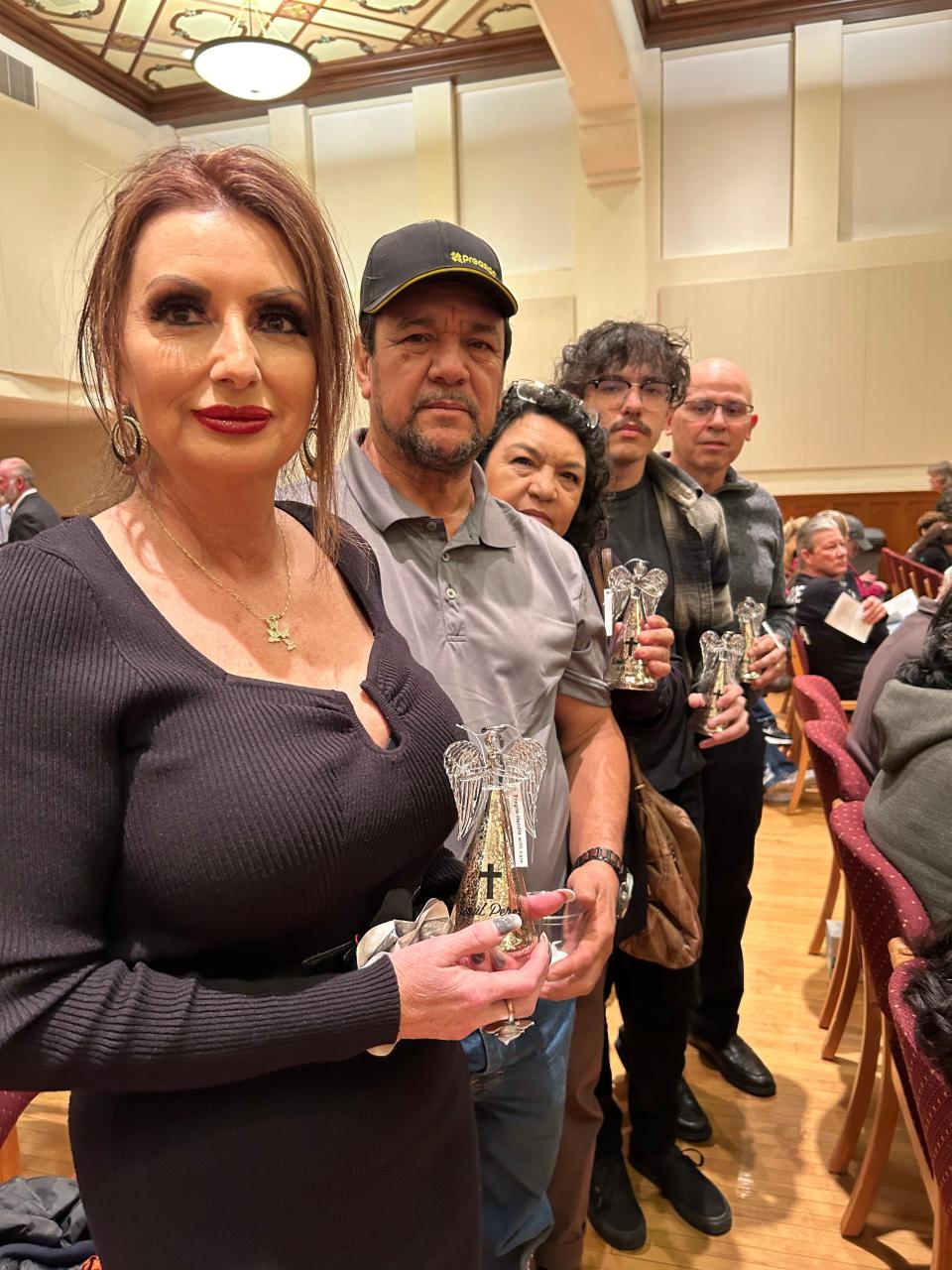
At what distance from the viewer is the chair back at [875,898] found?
4.89 feet

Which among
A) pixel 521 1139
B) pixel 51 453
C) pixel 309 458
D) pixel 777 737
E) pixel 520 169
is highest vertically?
pixel 520 169

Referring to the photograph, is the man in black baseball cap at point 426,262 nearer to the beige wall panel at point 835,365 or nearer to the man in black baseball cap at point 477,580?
the man in black baseball cap at point 477,580

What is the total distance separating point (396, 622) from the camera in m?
1.24

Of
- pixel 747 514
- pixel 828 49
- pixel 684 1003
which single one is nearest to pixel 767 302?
pixel 828 49

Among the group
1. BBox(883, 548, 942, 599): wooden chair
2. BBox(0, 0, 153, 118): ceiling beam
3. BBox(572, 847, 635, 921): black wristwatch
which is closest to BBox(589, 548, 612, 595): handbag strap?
BBox(572, 847, 635, 921): black wristwatch

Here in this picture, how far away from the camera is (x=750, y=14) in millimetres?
7773

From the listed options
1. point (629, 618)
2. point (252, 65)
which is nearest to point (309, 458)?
point (629, 618)

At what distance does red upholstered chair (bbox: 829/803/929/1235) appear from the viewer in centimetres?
153

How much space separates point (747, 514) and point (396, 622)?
1.74 metres

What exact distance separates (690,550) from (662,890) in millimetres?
795

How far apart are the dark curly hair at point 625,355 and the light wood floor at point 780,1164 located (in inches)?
73.6

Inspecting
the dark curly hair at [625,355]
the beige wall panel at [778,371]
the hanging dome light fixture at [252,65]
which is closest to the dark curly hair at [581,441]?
the dark curly hair at [625,355]

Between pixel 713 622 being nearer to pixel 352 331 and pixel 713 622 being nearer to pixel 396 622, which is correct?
pixel 396 622

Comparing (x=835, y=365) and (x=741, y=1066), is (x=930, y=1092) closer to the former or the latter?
(x=741, y=1066)
